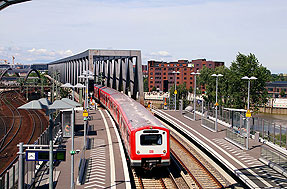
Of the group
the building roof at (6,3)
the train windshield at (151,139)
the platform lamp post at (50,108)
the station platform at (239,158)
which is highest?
the building roof at (6,3)

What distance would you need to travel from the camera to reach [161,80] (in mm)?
115438

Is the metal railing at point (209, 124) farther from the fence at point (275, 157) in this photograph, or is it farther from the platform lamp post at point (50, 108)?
the platform lamp post at point (50, 108)

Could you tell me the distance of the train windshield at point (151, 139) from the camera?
56.7 ft

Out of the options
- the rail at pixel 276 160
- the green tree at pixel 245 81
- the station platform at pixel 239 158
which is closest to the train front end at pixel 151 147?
the station platform at pixel 239 158

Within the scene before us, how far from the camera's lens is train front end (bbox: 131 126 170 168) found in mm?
17156

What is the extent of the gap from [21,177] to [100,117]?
82.4ft

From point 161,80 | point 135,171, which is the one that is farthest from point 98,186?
point 161,80

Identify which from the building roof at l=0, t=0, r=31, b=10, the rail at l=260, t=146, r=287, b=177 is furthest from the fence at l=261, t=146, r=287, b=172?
the building roof at l=0, t=0, r=31, b=10

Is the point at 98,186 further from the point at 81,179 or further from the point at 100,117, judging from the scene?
the point at 100,117

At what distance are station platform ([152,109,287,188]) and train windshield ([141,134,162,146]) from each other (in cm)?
444

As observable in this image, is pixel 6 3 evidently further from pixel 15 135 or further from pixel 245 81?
pixel 245 81

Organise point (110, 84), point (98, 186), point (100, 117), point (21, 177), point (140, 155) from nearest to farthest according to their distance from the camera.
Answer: point (21, 177), point (98, 186), point (140, 155), point (100, 117), point (110, 84)

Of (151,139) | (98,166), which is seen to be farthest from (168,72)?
(98,166)

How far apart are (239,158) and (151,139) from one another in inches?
246
